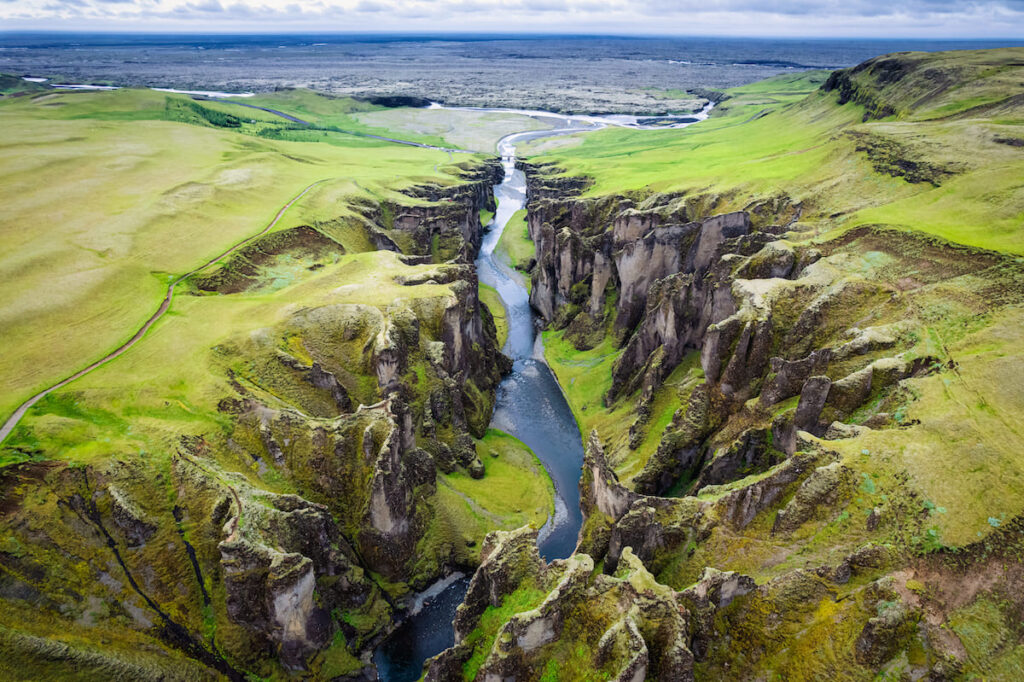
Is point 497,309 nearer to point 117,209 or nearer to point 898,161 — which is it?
point 117,209

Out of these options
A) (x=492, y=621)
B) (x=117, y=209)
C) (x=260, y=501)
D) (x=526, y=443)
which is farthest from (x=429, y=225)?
(x=492, y=621)

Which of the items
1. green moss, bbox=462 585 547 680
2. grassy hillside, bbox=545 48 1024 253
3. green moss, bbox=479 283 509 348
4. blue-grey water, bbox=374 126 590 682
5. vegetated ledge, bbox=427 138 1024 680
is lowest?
blue-grey water, bbox=374 126 590 682

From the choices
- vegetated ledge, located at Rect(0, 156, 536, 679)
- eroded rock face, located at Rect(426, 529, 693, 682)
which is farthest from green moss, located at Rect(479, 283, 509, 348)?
eroded rock face, located at Rect(426, 529, 693, 682)

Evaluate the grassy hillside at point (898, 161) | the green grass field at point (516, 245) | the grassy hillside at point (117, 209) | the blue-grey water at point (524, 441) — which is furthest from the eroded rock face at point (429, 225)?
the grassy hillside at point (898, 161)

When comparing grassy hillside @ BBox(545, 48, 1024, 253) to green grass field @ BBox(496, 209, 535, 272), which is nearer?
grassy hillside @ BBox(545, 48, 1024, 253)

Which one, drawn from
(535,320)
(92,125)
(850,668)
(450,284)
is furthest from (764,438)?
(92,125)

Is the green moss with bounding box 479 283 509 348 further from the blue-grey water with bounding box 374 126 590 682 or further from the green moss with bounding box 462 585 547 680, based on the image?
the green moss with bounding box 462 585 547 680

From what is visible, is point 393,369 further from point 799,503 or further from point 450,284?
point 799,503

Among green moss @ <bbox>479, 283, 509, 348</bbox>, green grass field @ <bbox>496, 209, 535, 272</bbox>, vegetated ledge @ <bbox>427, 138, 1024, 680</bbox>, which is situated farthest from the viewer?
green grass field @ <bbox>496, 209, 535, 272</bbox>

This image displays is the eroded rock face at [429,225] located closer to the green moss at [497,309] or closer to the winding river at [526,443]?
the green moss at [497,309]
